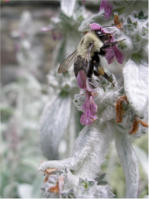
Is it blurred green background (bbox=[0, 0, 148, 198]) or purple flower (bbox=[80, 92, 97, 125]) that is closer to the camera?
purple flower (bbox=[80, 92, 97, 125])

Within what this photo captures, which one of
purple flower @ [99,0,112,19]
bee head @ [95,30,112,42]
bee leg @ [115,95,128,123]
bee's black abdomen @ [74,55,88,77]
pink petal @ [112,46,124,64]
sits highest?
purple flower @ [99,0,112,19]

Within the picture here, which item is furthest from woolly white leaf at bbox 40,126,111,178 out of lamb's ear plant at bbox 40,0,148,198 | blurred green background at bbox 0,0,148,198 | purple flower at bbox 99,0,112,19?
blurred green background at bbox 0,0,148,198

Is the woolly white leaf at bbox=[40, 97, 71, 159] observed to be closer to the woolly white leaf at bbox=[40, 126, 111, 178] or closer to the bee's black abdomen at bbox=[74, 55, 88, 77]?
the woolly white leaf at bbox=[40, 126, 111, 178]

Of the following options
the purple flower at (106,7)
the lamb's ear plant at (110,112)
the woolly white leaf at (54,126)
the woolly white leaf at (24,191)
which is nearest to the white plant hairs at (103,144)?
the lamb's ear plant at (110,112)

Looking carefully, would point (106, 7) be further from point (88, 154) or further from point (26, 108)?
point (26, 108)

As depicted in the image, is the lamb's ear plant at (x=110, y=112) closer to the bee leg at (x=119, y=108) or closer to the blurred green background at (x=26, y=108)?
the bee leg at (x=119, y=108)

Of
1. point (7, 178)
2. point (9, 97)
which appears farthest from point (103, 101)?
point (9, 97)
